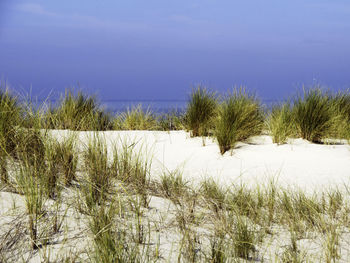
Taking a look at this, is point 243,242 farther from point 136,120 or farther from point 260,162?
point 136,120

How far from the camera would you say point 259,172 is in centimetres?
439

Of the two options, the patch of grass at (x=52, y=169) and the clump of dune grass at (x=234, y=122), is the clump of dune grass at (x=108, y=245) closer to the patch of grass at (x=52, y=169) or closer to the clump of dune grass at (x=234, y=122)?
the patch of grass at (x=52, y=169)

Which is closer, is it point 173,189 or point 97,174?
point 97,174

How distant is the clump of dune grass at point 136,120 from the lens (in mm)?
7566

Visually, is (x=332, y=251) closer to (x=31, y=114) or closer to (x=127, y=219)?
(x=127, y=219)

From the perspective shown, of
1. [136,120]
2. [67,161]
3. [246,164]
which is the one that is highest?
[136,120]

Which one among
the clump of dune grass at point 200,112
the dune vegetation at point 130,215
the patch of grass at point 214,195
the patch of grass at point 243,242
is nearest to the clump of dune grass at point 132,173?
the dune vegetation at point 130,215

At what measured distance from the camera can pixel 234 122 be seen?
511 centimetres

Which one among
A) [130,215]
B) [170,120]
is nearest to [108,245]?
[130,215]

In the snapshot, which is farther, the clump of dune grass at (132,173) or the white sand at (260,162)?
the white sand at (260,162)

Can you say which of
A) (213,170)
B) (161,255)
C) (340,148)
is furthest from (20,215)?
(340,148)

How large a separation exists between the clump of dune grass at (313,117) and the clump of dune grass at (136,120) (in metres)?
3.13

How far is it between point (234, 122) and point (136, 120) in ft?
9.95

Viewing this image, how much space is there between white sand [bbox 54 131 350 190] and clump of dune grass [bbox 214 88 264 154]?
16 cm
